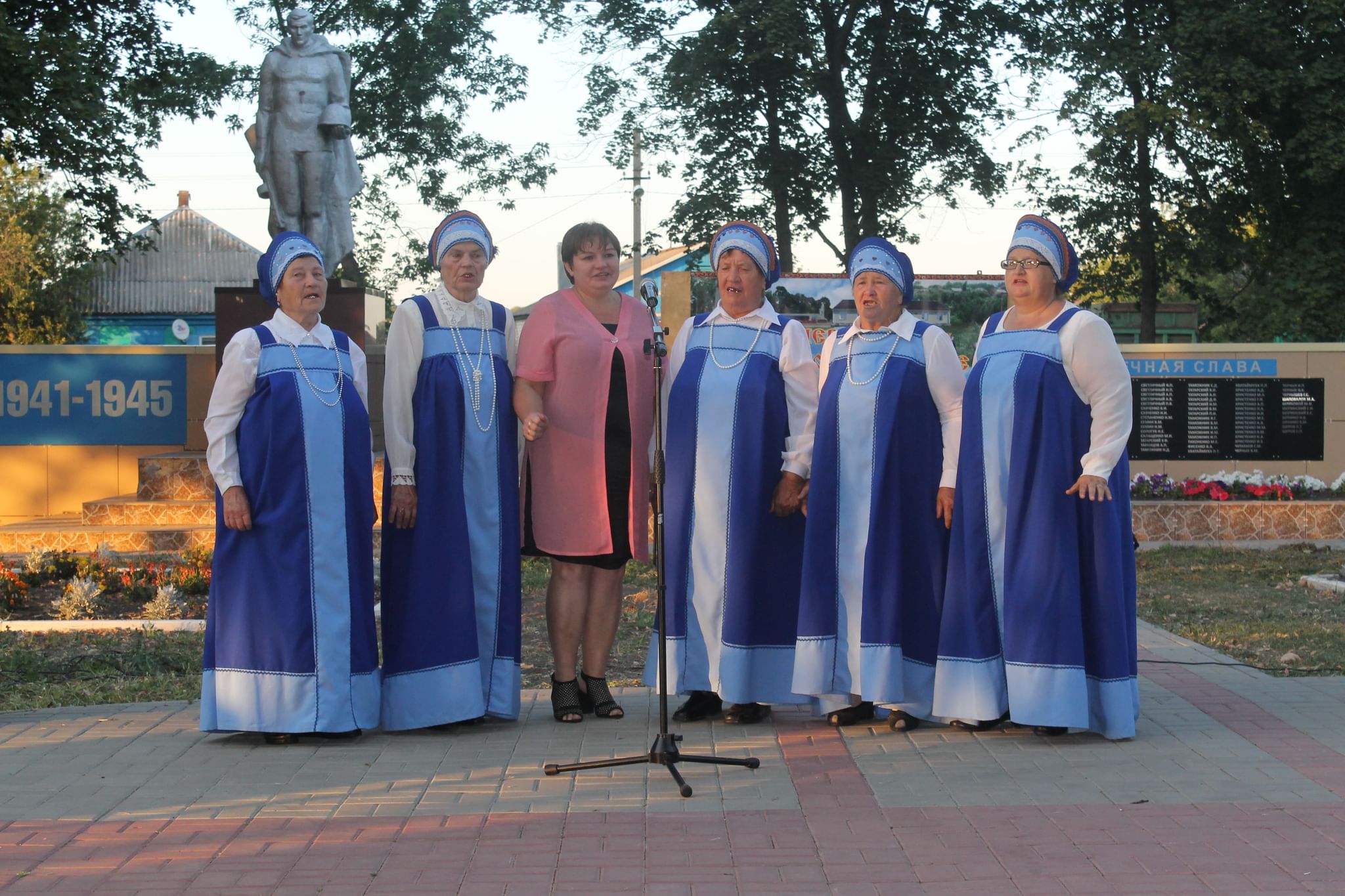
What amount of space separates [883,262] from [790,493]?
3.23 feet

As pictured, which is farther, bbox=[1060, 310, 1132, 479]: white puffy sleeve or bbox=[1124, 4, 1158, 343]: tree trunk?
bbox=[1124, 4, 1158, 343]: tree trunk

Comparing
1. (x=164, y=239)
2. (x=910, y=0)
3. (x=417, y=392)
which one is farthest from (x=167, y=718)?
(x=164, y=239)

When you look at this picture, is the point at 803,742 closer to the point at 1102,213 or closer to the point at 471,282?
the point at 471,282

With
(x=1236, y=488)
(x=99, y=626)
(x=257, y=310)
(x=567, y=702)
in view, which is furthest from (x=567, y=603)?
(x=1236, y=488)

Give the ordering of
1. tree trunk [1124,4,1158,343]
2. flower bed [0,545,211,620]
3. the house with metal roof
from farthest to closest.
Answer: the house with metal roof → tree trunk [1124,4,1158,343] → flower bed [0,545,211,620]

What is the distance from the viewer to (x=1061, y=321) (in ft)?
18.8

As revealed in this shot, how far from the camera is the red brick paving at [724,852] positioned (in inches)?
158

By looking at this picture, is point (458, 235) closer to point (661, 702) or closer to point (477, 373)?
→ point (477, 373)

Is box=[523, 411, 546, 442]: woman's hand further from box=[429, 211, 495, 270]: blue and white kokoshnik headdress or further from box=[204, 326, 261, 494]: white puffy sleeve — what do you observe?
box=[204, 326, 261, 494]: white puffy sleeve

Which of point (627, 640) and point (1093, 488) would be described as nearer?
point (1093, 488)

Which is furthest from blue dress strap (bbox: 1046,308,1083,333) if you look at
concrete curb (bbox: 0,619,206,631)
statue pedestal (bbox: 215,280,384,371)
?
statue pedestal (bbox: 215,280,384,371)

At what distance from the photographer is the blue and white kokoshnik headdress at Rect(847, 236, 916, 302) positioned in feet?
19.4

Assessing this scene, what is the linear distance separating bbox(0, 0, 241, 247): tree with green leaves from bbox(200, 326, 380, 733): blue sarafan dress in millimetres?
9718

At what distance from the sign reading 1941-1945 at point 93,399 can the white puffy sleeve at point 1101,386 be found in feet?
38.2
